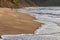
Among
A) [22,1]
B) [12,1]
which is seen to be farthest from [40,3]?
[12,1]

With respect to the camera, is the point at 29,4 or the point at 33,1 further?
the point at 33,1

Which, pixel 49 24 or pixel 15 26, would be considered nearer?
pixel 15 26

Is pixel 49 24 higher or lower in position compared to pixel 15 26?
lower

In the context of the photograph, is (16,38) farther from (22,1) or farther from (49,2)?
(49,2)

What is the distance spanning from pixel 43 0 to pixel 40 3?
2.46 ft

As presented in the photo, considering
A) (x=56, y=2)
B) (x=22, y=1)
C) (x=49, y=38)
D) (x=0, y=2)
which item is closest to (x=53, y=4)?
(x=56, y=2)

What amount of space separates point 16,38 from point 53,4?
2131 cm

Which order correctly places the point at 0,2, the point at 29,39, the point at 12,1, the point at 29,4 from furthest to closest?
1. the point at 29,4
2. the point at 12,1
3. the point at 0,2
4. the point at 29,39

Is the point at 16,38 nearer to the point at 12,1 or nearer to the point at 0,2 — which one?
the point at 0,2

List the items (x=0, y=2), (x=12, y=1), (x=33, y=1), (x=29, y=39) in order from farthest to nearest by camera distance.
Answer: (x=33, y=1) < (x=12, y=1) < (x=0, y=2) < (x=29, y=39)

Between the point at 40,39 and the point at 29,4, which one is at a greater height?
the point at 40,39

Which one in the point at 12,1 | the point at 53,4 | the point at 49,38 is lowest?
the point at 53,4

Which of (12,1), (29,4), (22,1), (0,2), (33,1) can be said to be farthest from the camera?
(33,1)

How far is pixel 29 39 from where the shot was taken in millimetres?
2594
